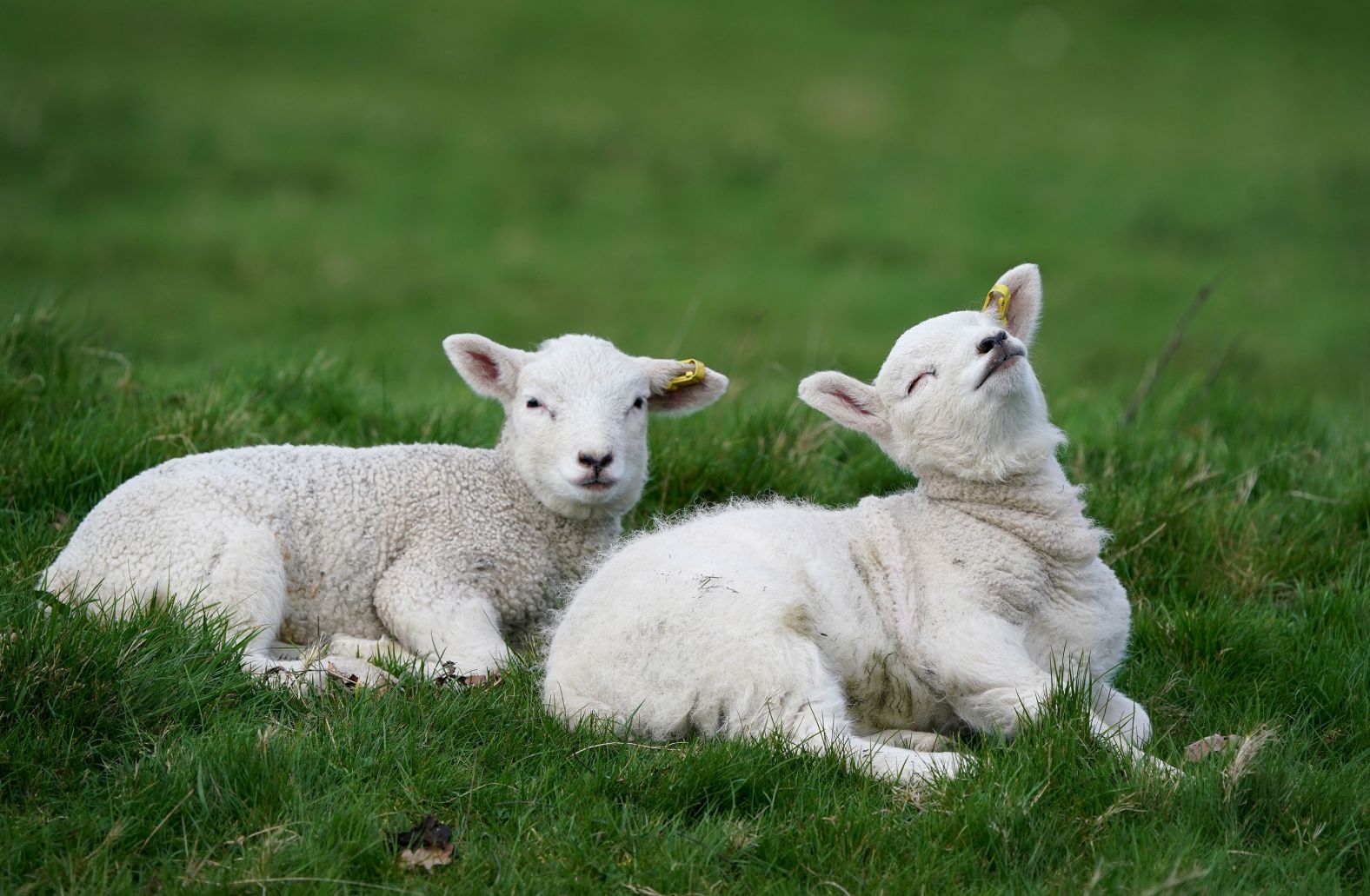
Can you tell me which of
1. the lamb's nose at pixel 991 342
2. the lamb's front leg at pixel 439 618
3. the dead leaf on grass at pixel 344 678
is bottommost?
the lamb's front leg at pixel 439 618

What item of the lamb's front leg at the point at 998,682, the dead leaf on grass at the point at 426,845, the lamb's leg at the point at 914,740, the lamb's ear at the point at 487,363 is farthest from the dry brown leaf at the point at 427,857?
the lamb's ear at the point at 487,363

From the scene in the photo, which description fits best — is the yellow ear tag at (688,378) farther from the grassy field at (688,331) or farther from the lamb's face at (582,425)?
the grassy field at (688,331)

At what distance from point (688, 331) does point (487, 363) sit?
764 centimetres

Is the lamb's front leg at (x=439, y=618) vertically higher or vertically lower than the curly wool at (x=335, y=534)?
lower

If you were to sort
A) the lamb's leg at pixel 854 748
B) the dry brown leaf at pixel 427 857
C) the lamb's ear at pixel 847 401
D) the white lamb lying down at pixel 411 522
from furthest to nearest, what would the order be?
the white lamb lying down at pixel 411 522, the lamb's ear at pixel 847 401, the lamb's leg at pixel 854 748, the dry brown leaf at pixel 427 857

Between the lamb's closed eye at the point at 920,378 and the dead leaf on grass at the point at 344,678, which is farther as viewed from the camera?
the lamb's closed eye at the point at 920,378

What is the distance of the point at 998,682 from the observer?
4594mm

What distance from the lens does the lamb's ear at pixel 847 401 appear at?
522 centimetres

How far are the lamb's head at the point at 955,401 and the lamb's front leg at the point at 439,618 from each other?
4.96 feet

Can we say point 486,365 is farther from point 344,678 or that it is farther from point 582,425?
point 344,678

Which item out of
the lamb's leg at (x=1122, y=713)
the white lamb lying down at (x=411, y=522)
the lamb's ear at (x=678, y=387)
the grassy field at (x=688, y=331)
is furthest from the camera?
the lamb's ear at (x=678, y=387)

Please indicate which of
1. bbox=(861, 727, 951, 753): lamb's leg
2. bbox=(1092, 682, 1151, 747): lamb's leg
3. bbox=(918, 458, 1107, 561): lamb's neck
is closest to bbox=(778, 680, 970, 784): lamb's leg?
bbox=(861, 727, 951, 753): lamb's leg

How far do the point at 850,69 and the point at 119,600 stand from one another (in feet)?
72.0

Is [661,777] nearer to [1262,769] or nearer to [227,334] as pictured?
[1262,769]
